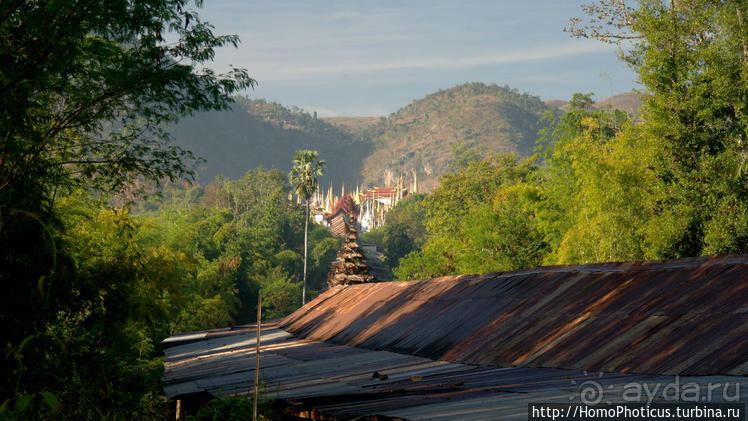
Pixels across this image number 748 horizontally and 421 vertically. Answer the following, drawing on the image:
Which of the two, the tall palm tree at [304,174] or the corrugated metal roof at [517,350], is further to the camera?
the tall palm tree at [304,174]

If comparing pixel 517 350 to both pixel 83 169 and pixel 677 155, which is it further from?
pixel 677 155

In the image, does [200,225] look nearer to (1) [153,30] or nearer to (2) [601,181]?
(2) [601,181]

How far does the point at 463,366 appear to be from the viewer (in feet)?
41.0

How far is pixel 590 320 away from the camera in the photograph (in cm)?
1220

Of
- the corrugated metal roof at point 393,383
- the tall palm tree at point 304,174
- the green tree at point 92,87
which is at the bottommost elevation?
the corrugated metal roof at point 393,383

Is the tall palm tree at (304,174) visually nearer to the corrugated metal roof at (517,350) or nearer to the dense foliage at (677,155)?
the dense foliage at (677,155)

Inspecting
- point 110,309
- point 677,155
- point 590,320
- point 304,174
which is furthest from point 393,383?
point 304,174

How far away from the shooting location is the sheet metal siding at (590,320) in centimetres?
966

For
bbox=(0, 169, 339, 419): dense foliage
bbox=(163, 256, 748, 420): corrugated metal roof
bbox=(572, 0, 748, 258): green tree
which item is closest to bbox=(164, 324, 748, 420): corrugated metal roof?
bbox=(163, 256, 748, 420): corrugated metal roof

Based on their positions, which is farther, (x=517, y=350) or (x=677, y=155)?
(x=677, y=155)

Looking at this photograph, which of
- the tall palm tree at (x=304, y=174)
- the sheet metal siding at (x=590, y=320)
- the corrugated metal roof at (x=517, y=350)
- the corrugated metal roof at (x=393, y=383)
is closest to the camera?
the corrugated metal roof at (x=393, y=383)

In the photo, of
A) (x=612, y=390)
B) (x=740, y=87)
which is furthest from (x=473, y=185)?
(x=612, y=390)

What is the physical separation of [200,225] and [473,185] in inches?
1243

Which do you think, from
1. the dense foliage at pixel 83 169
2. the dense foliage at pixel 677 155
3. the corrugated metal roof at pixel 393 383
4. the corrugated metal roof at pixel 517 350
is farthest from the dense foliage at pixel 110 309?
the dense foliage at pixel 677 155
